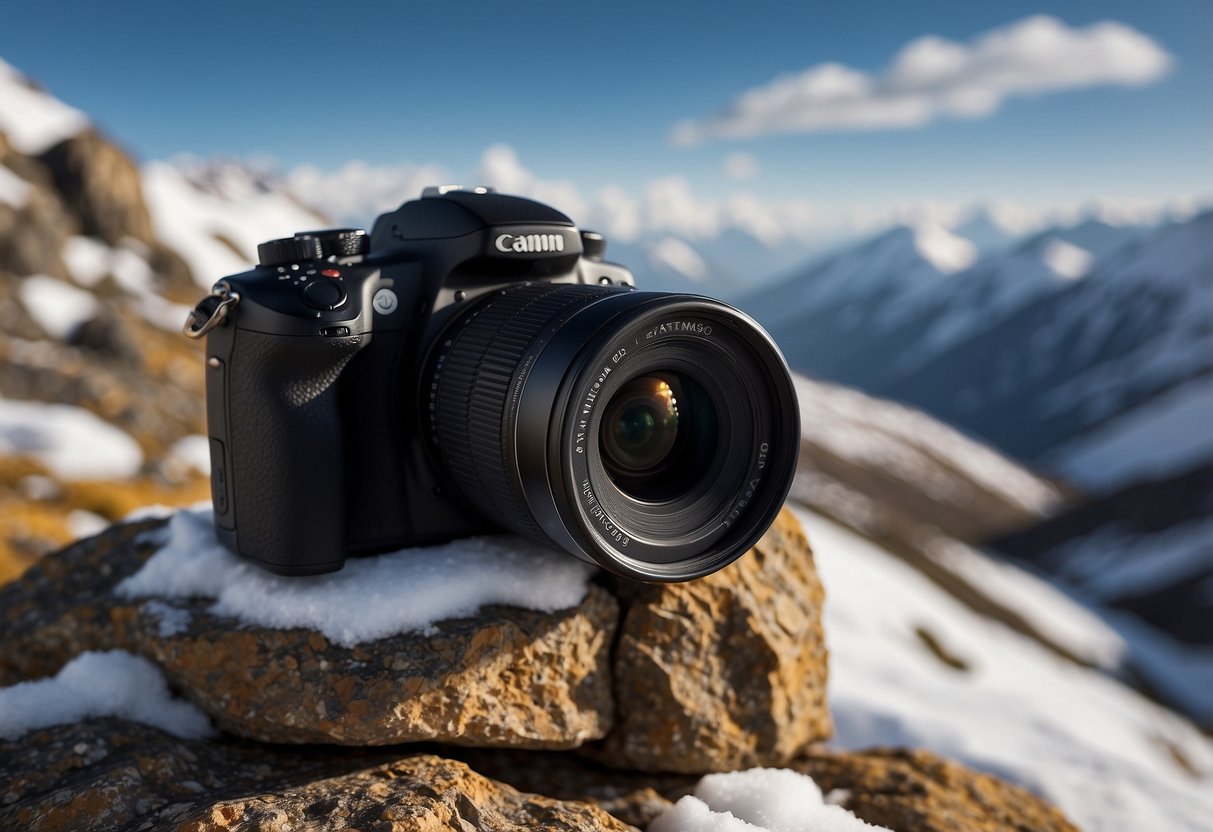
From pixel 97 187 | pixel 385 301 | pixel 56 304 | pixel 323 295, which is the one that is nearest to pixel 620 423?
pixel 385 301

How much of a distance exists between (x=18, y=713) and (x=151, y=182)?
81682 millimetres

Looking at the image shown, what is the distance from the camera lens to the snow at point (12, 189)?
171 feet

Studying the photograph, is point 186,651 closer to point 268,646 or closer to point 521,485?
point 268,646

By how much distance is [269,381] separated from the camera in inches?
134

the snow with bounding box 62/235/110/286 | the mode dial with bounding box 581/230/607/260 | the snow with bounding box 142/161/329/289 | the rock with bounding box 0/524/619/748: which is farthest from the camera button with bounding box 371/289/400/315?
the snow with bounding box 62/235/110/286

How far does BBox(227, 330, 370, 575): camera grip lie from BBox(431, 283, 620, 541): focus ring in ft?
1.22

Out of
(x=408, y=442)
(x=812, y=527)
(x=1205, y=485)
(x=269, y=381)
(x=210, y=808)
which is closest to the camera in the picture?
(x=210, y=808)

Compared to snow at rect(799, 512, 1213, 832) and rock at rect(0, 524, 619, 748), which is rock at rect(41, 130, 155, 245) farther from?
rock at rect(0, 524, 619, 748)

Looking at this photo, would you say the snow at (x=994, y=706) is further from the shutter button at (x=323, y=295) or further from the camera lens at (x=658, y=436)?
the shutter button at (x=323, y=295)

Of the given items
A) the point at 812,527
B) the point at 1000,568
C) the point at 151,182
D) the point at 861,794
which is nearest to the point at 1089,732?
the point at 812,527

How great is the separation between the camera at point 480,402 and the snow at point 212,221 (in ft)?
164

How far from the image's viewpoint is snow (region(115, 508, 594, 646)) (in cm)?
348

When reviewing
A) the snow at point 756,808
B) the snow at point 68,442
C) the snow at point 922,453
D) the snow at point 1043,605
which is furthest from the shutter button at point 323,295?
the snow at point 922,453

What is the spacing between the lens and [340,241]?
3.63 m
